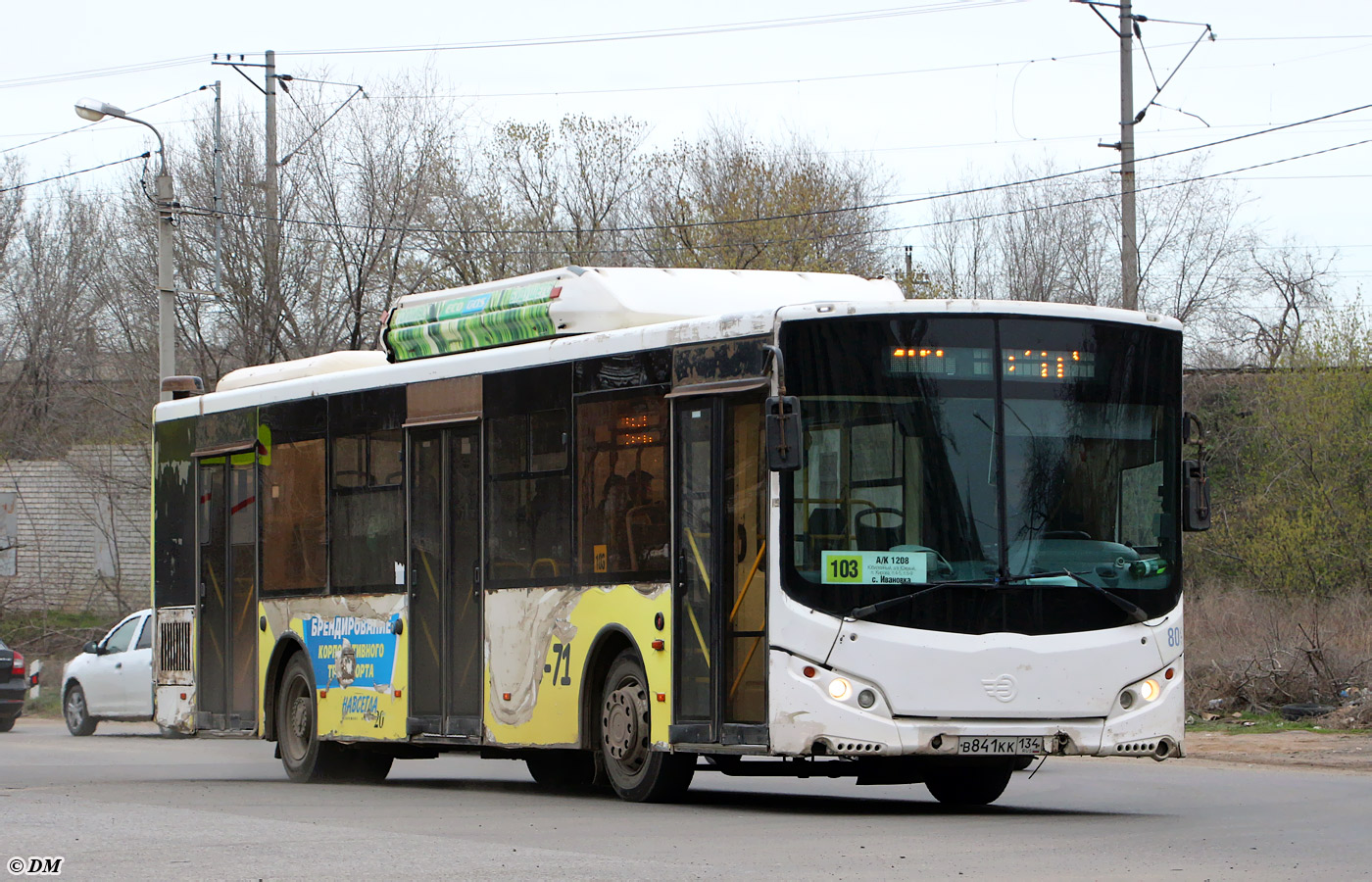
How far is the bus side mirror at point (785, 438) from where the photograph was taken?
11.0 m

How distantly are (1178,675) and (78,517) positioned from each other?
1437 inches

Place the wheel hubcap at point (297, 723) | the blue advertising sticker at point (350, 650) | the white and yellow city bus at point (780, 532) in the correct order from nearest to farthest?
the white and yellow city bus at point (780, 532), the blue advertising sticker at point (350, 650), the wheel hubcap at point (297, 723)

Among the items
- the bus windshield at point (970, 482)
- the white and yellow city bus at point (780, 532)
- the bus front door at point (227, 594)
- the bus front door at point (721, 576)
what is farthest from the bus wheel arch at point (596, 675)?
the bus front door at point (227, 594)

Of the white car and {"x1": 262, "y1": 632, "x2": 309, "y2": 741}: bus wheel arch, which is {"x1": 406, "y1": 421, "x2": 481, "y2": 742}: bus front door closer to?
{"x1": 262, "y1": 632, "x2": 309, "y2": 741}: bus wheel arch

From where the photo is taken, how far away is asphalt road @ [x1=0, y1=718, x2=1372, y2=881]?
8.88 meters

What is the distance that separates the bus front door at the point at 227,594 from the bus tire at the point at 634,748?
16.7 ft

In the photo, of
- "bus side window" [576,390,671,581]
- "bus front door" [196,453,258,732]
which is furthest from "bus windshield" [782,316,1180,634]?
"bus front door" [196,453,258,732]

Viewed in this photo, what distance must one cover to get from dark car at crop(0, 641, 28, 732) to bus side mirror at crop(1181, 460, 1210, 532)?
64.0ft

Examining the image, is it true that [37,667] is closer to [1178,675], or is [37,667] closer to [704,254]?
[704,254]

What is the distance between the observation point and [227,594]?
17.3 metres

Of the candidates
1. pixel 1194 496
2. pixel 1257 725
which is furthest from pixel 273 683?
pixel 1257 725

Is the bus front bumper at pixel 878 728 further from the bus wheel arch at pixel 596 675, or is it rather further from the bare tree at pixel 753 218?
the bare tree at pixel 753 218

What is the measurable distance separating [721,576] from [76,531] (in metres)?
35.4

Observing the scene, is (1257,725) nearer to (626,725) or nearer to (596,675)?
(596,675)
